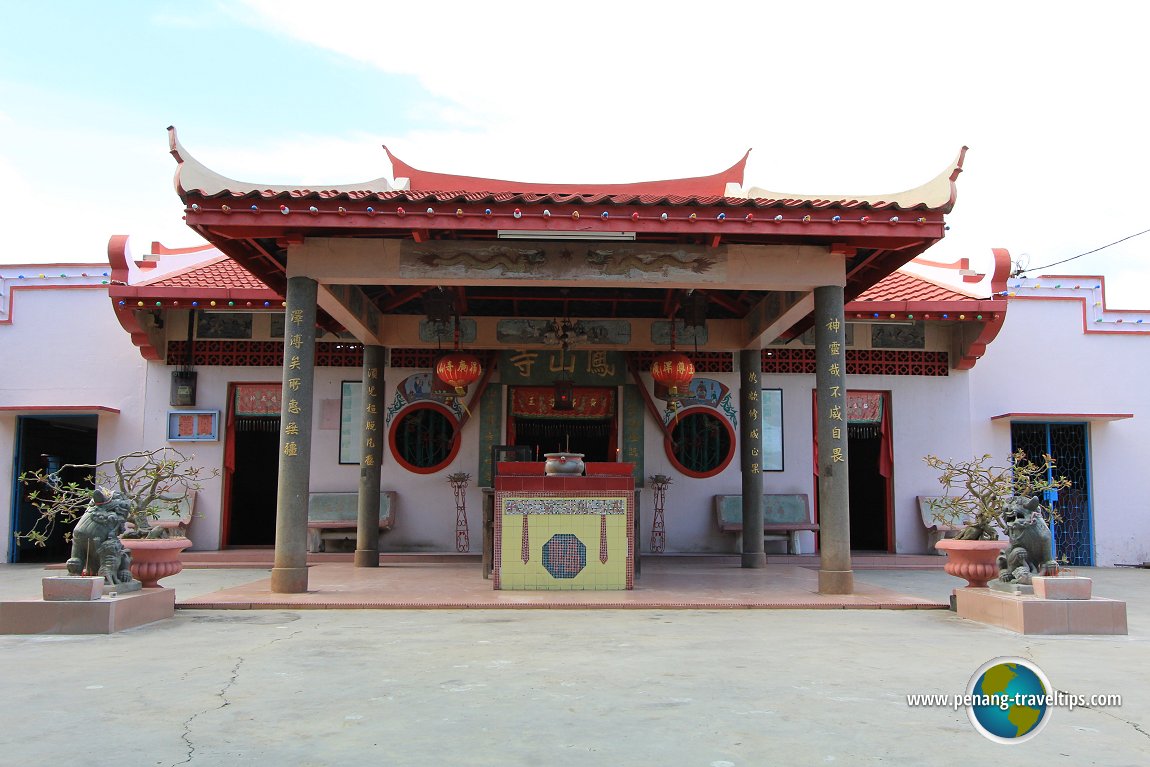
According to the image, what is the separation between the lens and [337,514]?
12539 mm

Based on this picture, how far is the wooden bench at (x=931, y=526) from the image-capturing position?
1276 centimetres

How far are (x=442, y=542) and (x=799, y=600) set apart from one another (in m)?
6.03

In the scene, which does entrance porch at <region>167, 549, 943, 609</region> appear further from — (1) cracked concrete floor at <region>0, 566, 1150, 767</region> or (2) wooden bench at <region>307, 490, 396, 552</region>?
(1) cracked concrete floor at <region>0, 566, 1150, 767</region>

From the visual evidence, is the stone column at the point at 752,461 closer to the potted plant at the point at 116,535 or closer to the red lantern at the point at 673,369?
the red lantern at the point at 673,369

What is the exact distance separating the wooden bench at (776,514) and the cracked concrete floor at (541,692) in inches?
225

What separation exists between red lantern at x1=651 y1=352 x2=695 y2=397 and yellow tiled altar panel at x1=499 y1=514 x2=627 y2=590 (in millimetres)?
2855

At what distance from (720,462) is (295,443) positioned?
6556mm

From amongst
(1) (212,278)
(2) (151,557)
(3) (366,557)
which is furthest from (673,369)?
(1) (212,278)

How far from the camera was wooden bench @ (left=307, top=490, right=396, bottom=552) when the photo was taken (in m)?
12.5

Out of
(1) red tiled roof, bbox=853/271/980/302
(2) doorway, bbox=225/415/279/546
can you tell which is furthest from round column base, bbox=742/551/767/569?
(2) doorway, bbox=225/415/279/546

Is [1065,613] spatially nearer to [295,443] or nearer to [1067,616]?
[1067,616]

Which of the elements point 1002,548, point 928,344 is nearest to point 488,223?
point 1002,548

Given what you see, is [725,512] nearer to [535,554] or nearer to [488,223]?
[535,554]

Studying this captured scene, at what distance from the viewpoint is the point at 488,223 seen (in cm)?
807
